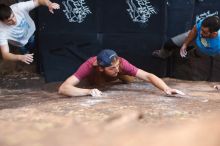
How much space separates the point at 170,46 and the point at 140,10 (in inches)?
23.4

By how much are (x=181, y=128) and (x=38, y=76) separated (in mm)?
5167

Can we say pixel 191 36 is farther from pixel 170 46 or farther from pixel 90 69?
pixel 90 69

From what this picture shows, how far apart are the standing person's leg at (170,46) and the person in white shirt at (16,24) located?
Answer: 4.78 feet

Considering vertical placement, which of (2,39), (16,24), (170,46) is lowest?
(170,46)

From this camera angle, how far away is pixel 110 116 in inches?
68.1

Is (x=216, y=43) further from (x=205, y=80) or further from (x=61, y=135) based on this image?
(x=61, y=135)

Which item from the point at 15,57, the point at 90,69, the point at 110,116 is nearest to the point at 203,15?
the point at 90,69

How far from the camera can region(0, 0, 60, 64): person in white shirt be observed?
14.3ft

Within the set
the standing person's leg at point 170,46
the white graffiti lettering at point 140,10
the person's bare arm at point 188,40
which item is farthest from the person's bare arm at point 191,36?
the white graffiti lettering at point 140,10

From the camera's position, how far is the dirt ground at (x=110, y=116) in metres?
0.76

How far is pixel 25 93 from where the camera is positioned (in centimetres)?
482

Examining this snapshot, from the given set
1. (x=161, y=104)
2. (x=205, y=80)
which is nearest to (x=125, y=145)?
(x=161, y=104)

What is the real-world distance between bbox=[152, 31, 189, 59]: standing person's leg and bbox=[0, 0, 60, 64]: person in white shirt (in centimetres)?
146

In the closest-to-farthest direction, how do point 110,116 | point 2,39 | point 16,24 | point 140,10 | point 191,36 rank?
point 110,116
point 2,39
point 16,24
point 191,36
point 140,10
